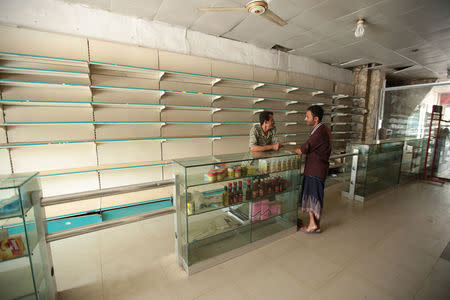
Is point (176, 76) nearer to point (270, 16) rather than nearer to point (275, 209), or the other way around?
point (270, 16)

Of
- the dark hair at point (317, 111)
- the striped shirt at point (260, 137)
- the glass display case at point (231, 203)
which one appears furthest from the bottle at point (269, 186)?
the dark hair at point (317, 111)

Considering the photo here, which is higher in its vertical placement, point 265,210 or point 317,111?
point 317,111

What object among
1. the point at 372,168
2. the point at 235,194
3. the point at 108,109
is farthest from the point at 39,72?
the point at 372,168

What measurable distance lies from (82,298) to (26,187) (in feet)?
3.14

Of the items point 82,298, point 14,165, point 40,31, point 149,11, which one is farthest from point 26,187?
point 149,11

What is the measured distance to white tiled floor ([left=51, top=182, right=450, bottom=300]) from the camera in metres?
1.50

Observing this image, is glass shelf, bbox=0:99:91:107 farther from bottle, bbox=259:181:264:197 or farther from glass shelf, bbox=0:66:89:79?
bottle, bbox=259:181:264:197

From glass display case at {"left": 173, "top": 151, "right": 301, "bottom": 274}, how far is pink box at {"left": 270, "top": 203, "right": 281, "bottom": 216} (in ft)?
0.04

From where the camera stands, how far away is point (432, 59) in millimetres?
4859

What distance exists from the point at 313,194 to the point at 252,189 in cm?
86

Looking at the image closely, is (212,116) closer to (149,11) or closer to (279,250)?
(149,11)

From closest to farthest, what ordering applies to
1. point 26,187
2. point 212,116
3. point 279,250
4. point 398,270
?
point 26,187, point 398,270, point 279,250, point 212,116

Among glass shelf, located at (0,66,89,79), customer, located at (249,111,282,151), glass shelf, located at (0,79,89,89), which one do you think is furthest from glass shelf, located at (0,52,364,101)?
customer, located at (249,111,282,151)

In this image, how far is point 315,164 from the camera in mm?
2211
